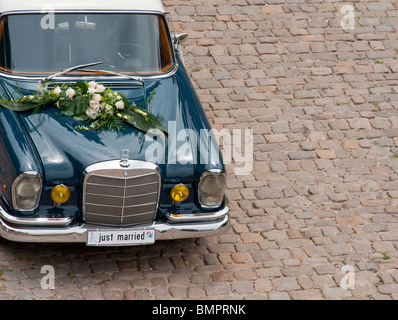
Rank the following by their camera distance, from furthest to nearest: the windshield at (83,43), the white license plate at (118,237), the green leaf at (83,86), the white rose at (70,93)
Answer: the windshield at (83,43) < the green leaf at (83,86) < the white rose at (70,93) < the white license plate at (118,237)

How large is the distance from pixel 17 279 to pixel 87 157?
138cm

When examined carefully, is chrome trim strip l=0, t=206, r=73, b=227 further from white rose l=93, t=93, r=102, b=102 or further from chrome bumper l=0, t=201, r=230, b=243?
white rose l=93, t=93, r=102, b=102

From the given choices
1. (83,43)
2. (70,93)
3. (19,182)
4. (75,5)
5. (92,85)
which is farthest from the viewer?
(75,5)

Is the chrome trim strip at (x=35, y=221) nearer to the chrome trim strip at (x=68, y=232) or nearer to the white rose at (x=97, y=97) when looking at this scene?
the chrome trim strip at (x=68, y=232)

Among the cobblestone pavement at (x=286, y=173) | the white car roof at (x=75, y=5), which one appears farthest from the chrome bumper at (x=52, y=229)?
the white car roof at (x=75, y=5)

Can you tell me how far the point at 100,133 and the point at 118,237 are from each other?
3.36 ft

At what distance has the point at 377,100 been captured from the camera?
10.6 meters

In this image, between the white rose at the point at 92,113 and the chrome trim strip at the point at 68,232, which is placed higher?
the white rose at the point at 92,113

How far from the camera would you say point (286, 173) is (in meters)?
9.13

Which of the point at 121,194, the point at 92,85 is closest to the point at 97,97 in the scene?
the point at 92,85

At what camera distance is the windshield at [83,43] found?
7758 millimetres

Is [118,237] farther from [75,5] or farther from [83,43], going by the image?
[75,5]

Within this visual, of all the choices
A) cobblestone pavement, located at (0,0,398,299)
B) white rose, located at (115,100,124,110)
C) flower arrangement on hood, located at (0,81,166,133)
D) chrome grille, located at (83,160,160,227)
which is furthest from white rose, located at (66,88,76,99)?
cobblestone pavement, located at (0,0,398,299)

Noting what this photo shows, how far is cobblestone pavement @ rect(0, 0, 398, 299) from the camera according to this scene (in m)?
7.23
